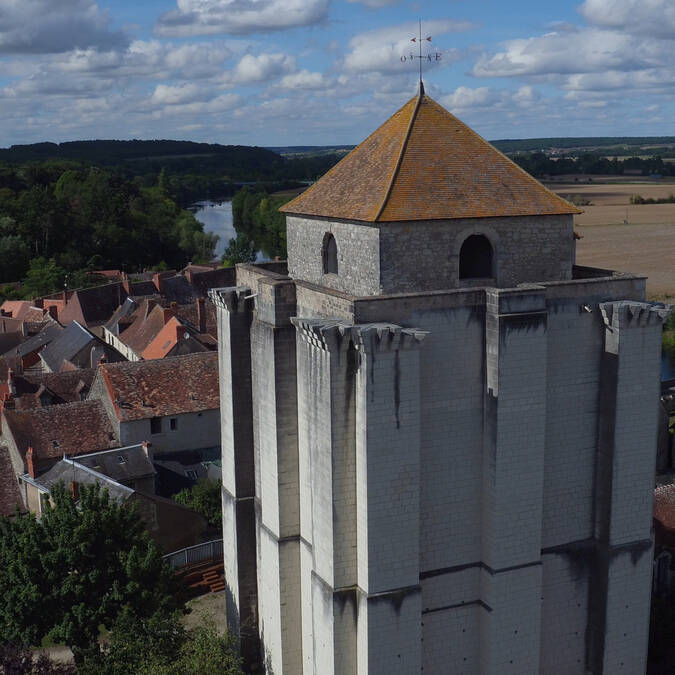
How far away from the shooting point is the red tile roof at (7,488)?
37.5m

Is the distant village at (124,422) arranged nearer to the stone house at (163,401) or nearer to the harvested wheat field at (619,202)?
the stone house at (163,401)

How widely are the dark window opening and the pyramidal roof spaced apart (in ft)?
72.4

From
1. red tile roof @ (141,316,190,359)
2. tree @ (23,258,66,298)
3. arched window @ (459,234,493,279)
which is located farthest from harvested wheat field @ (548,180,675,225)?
arched window @ (459,234,493,279)

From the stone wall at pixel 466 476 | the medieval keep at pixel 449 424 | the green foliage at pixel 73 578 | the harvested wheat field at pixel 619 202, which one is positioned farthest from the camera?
the harvested wheat field at pixel 619 202

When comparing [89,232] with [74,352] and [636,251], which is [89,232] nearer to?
[74,352]

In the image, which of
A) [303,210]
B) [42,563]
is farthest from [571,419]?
[42,563]

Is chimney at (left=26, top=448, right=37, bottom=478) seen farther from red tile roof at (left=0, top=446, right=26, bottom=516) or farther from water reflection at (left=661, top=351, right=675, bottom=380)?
water reflection at (left=661, top=351, right=675, bottom=380)

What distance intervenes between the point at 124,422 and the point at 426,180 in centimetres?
2510

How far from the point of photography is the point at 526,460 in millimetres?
19984

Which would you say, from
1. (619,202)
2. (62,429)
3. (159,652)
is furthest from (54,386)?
(619,202)

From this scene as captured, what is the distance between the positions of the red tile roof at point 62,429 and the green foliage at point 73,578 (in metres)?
15.1

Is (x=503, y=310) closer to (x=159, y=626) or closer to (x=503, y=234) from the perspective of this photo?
(x=503, y=234)

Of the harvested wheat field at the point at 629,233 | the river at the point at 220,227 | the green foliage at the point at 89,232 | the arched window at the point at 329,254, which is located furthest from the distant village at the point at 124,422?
the river at the point at 220,227

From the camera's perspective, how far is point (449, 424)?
19922 mm
